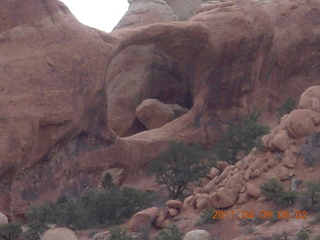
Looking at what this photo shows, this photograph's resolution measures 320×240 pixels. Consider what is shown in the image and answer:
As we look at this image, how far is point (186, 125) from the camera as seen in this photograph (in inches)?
957

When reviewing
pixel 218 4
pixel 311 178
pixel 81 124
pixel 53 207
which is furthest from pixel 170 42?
pixel 311 178

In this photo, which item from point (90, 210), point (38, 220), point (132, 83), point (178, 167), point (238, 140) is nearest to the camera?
point (38, 220)

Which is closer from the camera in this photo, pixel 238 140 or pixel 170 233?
pixel 170 233

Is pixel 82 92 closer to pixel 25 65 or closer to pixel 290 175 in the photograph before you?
pixel 25 65

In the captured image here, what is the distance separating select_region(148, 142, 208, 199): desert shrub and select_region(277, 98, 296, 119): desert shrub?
357 centimetres

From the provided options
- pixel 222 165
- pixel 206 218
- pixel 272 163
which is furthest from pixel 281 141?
pixel 222 165

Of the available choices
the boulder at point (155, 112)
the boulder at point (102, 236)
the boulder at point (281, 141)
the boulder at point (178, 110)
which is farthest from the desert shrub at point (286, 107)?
the boulder at point (102, 236)

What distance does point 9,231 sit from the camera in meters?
14.9

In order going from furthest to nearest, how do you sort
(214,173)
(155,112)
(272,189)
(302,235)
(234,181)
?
(155,112), (214,173), (234,181), (272,189), (302,235)

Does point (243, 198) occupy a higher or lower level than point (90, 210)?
higher

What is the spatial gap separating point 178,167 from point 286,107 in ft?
16.2

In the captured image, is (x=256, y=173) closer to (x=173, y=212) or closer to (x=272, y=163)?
(x=272, y=163)

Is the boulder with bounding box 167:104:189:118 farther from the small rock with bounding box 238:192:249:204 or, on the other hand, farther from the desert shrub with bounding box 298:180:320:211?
the desert shrub with bounding box 298:180:320:211

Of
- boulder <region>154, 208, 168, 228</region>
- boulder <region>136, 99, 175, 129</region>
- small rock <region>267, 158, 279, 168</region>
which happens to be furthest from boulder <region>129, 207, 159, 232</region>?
boulder <region>136, 99, 175, 129</region>
